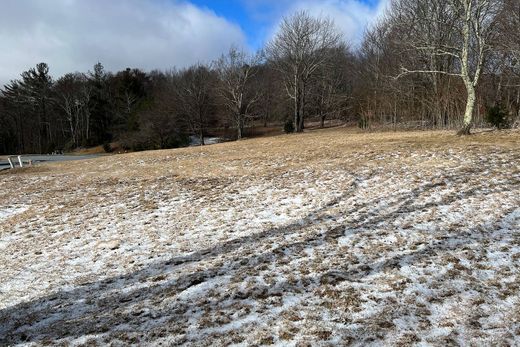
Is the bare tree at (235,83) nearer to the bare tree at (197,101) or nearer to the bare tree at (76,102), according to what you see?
the bare tree at (197,101)

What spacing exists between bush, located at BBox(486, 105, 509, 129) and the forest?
0.04 meters

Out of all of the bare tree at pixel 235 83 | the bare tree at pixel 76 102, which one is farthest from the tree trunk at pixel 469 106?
the bare tree at pixel 76 102

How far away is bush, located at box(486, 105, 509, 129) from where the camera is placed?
1692 centimetres

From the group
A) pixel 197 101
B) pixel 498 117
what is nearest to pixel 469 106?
pixel 498 117

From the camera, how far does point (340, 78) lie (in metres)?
51.7

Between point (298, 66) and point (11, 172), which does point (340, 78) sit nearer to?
point (298, 66)

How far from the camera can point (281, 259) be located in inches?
231

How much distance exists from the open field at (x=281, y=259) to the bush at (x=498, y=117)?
6332mm

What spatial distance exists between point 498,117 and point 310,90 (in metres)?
26.6

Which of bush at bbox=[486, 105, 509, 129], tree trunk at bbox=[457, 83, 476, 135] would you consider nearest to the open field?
tree trunk at bbox=[457, 83, 476, 135]

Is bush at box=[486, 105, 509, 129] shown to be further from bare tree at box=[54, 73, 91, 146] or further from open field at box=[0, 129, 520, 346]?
bare tree at box=[54, 73, 91, 146]

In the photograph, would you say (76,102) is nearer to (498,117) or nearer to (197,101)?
(197,101)

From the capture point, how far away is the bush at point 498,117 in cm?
1692

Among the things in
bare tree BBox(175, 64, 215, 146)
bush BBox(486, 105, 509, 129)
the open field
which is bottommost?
the open field
